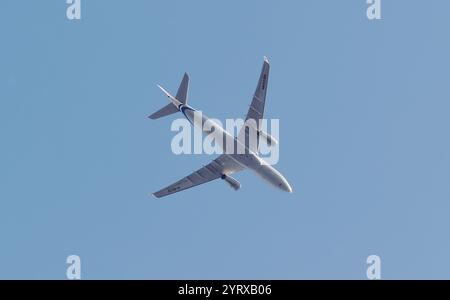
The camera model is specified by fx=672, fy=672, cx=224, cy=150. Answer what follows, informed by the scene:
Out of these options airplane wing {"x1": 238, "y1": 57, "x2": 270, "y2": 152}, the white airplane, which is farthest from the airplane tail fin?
airplane wing {"x1": 238, "y1": 57, "x2": 270, "y2": 152}

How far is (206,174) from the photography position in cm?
7844

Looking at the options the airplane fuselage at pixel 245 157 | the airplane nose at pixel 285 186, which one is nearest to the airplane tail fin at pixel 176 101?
the airplane fuselage at pixel 245 157

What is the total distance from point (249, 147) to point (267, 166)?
2.82m

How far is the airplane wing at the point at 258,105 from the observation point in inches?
2719

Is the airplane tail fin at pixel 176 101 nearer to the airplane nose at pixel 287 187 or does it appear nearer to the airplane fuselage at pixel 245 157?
the airplane fuselage at pixel 245 157

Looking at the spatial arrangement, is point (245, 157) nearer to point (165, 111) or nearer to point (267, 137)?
point (267, 137)

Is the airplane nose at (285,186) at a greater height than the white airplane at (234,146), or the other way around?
the white airplane at (234,146)

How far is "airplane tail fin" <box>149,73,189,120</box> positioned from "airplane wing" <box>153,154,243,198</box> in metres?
7.73

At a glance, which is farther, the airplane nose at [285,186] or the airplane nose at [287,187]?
the airplane nose at [287,187]
